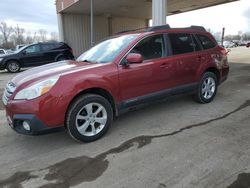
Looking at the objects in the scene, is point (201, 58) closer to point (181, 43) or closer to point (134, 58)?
point (181, 43)

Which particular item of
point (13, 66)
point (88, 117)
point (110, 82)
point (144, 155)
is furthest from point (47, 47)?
point (144, 155)

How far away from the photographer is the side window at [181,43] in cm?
455

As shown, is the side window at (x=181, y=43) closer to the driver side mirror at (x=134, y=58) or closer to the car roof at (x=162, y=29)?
the car roof at (x=162, y=29)

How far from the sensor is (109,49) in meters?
4.24

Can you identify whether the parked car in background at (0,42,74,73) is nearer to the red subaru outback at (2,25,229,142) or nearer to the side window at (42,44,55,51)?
the side window at (42,44,55,51)

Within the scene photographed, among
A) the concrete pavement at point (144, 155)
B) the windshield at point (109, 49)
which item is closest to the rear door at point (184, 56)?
the concrete pavement at point (144, 155)

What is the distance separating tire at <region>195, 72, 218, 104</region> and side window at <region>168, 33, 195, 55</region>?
772 millimetres

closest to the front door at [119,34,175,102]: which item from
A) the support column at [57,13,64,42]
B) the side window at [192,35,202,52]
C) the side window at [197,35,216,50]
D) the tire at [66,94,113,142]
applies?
the tire at [66,94,113,142]

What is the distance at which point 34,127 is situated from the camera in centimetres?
311

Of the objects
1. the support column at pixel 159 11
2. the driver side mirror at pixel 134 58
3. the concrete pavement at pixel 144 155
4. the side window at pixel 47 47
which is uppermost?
the support column at pixel 159 11

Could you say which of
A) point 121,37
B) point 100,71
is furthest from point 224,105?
point 100,71

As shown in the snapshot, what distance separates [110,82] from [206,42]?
9.41 ft

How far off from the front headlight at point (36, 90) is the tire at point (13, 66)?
11730 millimetres

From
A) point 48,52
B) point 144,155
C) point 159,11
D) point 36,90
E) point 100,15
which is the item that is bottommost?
point 144,155
